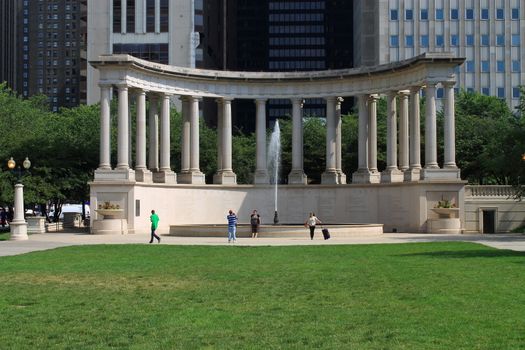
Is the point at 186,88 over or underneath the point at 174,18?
underneath

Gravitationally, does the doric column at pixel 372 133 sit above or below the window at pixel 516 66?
below

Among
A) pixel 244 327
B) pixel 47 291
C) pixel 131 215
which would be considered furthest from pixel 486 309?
pixel 131 215

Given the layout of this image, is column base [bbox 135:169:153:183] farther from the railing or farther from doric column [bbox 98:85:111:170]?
the railing

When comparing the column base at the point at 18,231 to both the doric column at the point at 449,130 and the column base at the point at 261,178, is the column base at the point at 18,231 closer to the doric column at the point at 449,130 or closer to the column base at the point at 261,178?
the column base at the point at 261,178

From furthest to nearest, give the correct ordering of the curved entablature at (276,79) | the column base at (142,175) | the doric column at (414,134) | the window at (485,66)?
Result: the window at (485,66)
the doric column at (414,134)
the column base at (142,175)
the curved entablature at (276,79)

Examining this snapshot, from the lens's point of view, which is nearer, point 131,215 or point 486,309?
point 486,309

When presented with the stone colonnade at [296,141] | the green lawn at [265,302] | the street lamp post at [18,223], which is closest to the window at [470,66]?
the stone colonnade at [296,141]

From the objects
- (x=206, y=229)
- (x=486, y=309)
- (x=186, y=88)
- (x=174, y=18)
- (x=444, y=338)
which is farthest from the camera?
(x=174, y=18)

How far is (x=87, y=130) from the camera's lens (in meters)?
85.8

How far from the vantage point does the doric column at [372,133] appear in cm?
7288

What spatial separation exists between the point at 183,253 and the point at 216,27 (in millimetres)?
125195

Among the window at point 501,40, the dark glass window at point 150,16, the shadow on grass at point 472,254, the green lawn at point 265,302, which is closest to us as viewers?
the green lawn at point 265,302

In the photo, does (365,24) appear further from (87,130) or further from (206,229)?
(206,229)

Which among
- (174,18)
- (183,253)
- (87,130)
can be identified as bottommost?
(183,253)
